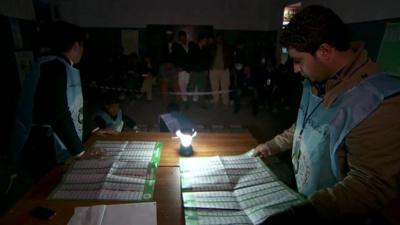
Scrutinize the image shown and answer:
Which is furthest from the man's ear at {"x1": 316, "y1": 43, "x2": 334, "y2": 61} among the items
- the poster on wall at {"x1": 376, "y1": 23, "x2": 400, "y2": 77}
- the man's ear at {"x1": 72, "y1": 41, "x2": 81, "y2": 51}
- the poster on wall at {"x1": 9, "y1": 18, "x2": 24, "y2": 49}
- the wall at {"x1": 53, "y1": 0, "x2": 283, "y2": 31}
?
the wall at {"x1": 53, "y1": 0, "x2": 283, "y2": 31}

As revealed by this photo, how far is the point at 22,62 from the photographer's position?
4.29 metres

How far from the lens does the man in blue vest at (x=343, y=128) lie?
85 cm

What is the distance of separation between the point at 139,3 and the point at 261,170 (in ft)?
22.2

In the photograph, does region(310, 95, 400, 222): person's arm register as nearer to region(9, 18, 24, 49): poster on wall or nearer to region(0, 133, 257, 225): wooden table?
region(0, 133, 257, 225): wooden table

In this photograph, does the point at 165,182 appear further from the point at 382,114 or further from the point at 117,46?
the point at 117,46

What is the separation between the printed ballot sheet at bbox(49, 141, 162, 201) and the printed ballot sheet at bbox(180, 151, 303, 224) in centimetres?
19

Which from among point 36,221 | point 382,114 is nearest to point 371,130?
point 382,114

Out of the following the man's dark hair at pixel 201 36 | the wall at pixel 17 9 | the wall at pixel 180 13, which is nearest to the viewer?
the wall at pixel 17 9

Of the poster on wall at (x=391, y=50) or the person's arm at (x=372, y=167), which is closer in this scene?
the person's arm at (x=372, y=167)

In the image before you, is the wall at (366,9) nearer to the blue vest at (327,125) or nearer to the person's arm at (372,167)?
the blue vest at (327,125)

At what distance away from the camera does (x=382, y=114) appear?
0.86 m

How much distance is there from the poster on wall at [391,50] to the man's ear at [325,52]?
6.16 ft

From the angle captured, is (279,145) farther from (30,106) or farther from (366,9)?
(366,9)

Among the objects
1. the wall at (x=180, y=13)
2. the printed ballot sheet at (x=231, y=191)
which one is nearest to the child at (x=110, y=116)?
the printed ballot sheet at (x=231, y=191)
